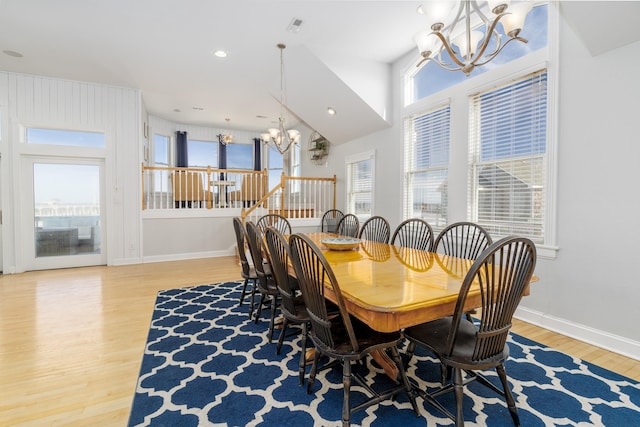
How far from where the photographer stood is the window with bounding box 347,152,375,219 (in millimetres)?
5559

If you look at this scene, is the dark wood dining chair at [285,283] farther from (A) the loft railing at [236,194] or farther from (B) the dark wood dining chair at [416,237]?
(A) the loft railing at [236,194]

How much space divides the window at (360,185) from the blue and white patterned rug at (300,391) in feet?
11.2

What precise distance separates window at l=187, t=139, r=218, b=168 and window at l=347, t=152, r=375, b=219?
16.2 feet

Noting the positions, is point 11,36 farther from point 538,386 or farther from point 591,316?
point 591,316

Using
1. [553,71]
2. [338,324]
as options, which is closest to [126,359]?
[338,324]

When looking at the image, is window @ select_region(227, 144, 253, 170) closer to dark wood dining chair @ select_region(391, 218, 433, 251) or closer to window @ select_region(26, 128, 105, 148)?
window @ select_region(26, 128, 105, 148)

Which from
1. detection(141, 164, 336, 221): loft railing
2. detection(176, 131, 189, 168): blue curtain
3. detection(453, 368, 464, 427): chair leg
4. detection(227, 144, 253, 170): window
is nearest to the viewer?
detection(453, 368, 464, 427): chair leg

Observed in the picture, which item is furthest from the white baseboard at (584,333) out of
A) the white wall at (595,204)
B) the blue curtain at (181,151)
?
the blue curtain at (181,151)

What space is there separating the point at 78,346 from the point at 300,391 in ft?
6.48

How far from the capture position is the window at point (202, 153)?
29.2ft

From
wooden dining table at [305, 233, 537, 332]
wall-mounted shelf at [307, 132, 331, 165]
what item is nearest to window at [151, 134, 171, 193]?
wall-mounted shelf at [307, 132, 331, 165]

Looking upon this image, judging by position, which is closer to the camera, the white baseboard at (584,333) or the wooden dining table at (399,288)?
the wooden dining table at (399,288)

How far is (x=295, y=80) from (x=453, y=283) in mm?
4505

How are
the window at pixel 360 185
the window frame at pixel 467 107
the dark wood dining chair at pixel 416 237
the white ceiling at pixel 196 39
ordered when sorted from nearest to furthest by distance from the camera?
the window frame at pixel 467 107, the dark wood dining chair at pixel 416 237, the white ceiling at pixel 196 39, the window at pixel 360 185
